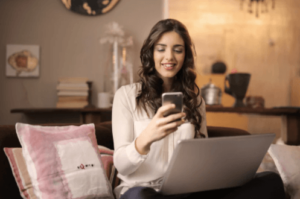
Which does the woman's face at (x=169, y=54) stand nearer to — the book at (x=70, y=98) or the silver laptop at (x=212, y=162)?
the silver laptop at (x=212, y=162)

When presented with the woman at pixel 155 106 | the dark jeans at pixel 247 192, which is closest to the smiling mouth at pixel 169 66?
the woman at pixel 155 106

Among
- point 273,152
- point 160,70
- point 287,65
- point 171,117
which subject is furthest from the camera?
point 287,65

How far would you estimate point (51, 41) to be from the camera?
2469mm

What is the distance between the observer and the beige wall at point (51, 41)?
7.97 feet

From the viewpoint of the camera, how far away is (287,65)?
2.63 metres

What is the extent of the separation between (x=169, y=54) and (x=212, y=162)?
541 millimetres

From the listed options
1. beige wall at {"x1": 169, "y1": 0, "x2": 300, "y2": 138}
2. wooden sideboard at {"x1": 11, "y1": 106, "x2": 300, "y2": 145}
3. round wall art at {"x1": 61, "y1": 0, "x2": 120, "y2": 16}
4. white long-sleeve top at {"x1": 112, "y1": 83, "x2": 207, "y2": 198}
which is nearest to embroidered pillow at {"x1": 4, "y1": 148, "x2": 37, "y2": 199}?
white long-sleeve top at {"x1": 112, "y1": 83, "x2": 207, "y2": 198}

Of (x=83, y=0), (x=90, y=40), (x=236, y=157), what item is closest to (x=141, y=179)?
(x=236, y=157)

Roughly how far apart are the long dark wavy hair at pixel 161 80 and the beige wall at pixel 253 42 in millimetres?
1220

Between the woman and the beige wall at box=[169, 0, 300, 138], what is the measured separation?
125cm

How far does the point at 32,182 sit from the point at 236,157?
799mm

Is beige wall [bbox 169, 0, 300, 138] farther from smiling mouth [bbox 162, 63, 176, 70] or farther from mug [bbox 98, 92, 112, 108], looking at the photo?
smiling mouth [bbox 162, 63, 176, 70]

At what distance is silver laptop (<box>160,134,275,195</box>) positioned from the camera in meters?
0.84

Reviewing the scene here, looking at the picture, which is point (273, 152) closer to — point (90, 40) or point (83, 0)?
point (90, 40)
